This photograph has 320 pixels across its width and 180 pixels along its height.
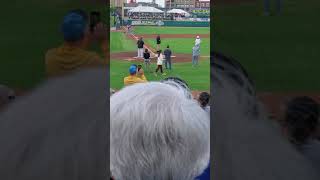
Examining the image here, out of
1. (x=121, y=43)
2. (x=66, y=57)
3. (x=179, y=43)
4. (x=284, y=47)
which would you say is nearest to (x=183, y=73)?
(x=121, y=43)

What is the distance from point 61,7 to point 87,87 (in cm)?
56

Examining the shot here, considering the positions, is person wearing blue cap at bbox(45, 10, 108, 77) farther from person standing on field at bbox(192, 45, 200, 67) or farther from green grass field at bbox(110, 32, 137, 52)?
green grass field at bbox(110, 32, 137, 52)

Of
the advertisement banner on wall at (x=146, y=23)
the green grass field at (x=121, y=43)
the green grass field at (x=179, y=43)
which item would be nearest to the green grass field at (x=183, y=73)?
the green grass field at (x=121, y=43)

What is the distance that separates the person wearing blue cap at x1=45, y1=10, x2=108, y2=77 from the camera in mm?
835

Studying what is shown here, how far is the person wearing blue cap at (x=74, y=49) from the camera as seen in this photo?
835mm

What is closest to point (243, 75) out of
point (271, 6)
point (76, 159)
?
point (76, 159)

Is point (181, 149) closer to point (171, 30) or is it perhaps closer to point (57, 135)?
point (57, 135)

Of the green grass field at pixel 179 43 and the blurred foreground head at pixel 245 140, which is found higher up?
the green grass field at pixel 179 43

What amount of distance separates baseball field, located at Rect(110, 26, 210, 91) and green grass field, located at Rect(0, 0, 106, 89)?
5.63 m

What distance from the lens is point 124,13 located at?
10.4 m

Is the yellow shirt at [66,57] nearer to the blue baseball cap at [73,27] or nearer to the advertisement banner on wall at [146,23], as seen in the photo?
the blue baseball cap at [73,27]

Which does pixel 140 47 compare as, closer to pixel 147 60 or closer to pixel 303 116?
pixel 147 60

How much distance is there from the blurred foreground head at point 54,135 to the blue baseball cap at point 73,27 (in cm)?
38

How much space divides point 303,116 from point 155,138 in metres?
0.51
